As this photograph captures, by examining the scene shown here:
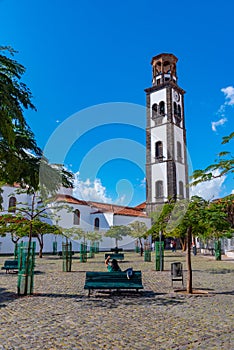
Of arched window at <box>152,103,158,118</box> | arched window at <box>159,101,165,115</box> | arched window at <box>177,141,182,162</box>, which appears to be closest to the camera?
arched window at <box>177,141,182,162</box>

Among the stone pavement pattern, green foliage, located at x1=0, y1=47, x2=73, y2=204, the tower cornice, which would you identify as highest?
the tower cornice

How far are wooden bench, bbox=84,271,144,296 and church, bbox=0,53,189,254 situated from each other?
119ft

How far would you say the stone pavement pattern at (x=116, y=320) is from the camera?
530 cm

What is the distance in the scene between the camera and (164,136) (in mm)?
50281

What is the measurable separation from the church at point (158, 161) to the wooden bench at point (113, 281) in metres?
36.1

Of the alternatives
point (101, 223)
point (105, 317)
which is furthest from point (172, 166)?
point (105, 317)

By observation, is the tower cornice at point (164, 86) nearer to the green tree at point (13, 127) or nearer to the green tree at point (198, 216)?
the green tree at point (198, 216)

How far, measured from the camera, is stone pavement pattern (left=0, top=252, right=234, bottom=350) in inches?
209

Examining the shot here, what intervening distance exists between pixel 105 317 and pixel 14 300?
3399mm

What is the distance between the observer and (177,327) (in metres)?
6.24

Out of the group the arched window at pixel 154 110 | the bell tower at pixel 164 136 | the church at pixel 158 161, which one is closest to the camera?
the church at pixel 158 161

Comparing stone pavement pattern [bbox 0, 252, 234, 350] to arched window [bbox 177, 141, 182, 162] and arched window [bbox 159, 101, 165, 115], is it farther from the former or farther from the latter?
arched window [bbox 159, 101, 165, 115]

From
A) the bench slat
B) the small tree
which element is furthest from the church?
the bench slat

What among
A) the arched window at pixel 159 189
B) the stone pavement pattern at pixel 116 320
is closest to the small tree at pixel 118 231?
the arched window at pixel 159 189
